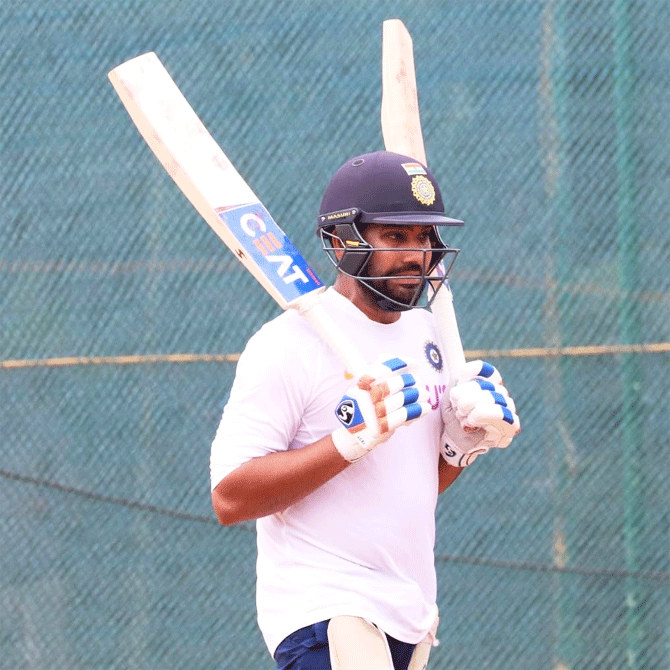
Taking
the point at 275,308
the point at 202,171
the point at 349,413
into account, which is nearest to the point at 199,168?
the point at 202,171

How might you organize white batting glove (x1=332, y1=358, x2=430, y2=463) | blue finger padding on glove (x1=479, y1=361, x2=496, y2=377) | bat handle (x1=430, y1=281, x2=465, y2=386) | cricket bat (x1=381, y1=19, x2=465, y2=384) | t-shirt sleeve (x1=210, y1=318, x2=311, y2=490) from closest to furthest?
white batting glove (x1=332, y1=358, x2=430, y2=463), t-shirt sleeve (x1=210, y1=318, x2=311, y2=490), blue finger padding on glove (x1=479, y1=361, x2=496, y2=377), bat handle (x1=430, y1=281, x2=465, y2=386), cricket bat (x1=381, y1=19, x2=465, y2=384)

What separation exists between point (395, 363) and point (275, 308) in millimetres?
2651

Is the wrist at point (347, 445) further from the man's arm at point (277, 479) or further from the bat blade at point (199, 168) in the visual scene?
the bat blade at point (199, 168)

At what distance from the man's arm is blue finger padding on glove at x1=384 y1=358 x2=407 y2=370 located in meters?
0.20

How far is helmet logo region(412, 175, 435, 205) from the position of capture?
2.89 metres

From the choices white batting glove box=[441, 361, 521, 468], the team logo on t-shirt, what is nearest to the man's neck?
the team logo on t-shirt

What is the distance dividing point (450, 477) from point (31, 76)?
325 cm

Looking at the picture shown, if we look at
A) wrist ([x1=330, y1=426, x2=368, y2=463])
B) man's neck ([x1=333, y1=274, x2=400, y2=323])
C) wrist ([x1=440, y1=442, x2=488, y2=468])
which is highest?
man's neck ([x1=333, y1=274, x2=400, y2=323])

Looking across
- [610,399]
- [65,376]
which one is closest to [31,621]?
[65,376]

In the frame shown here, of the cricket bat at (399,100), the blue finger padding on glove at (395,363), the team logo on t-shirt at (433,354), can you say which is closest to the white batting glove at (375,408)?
the blue finger padding on glove at (395,363)

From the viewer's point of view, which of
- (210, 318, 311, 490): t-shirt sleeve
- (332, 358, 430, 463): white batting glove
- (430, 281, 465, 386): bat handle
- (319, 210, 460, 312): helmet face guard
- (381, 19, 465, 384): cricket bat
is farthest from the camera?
(381, 19, 465, 384): cricket bat

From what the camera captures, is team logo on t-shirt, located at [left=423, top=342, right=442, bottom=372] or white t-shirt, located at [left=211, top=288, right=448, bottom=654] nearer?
white t-shirt, located at [left=211, top=288, right=448, bottom=654]

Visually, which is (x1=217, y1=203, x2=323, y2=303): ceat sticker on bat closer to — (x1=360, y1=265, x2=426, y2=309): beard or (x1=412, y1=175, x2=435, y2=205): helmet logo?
(x1=360, y1=265, x2=426, y2=309): beard

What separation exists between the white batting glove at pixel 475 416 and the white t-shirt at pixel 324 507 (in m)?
0.10
